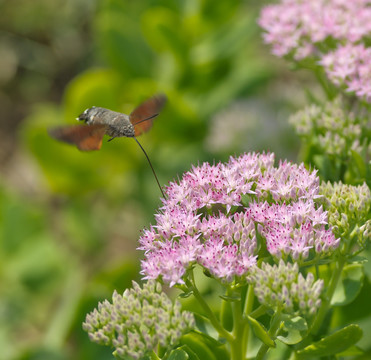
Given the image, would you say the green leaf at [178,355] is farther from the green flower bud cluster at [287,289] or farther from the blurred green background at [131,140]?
the blurred green background at [131,140]

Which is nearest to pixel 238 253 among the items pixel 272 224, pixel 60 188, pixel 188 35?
pixel 272 224

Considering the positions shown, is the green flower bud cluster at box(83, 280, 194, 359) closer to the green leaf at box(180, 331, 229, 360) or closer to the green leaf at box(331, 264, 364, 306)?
the green leaf at box(180, 331, 229, 360)

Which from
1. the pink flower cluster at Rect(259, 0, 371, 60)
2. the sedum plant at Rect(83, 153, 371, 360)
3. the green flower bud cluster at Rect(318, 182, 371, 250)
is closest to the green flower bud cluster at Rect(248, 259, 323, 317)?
the sedum plant at Rect(83, 153, 371, 360)

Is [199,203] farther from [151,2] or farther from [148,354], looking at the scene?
[151,2]

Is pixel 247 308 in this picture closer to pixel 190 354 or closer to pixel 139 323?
pixel 190 354

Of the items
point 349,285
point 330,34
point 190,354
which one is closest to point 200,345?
point 190,354

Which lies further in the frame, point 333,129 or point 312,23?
point 312,23
